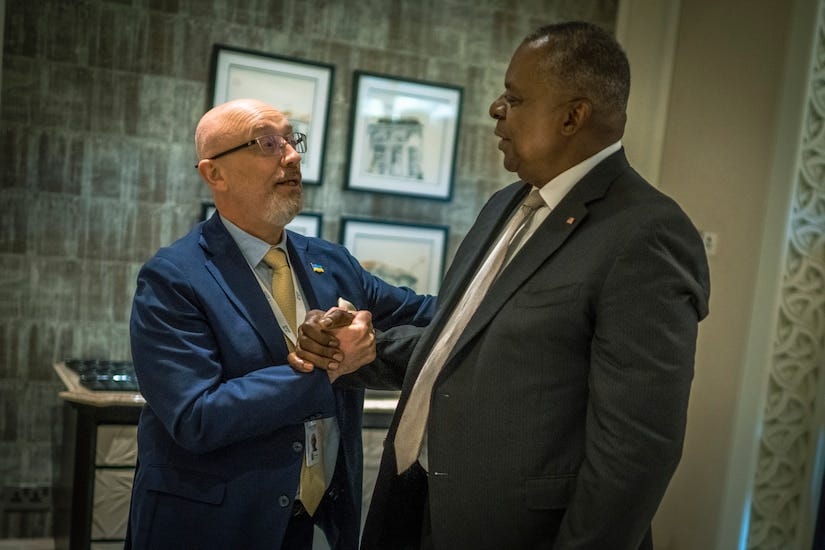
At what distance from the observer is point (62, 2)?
10.3ft

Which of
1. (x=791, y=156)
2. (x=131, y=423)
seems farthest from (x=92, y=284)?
(x=791, y=156)

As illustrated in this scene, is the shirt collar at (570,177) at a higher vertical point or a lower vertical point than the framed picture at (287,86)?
lower

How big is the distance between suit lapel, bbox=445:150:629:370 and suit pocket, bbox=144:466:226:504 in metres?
0.60

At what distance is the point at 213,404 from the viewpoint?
1.67 meters

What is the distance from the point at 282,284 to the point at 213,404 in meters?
0.38

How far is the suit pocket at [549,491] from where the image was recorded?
57.1 inches

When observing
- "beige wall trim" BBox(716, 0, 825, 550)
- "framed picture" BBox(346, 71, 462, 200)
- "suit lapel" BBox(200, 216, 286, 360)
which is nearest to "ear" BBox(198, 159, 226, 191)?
"suit lapel" BBox(200, 216, 286, 360)

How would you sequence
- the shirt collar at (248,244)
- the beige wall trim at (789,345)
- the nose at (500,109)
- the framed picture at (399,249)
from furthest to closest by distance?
the framed picture at (399,249) → the beige wall trim at (789,345) → the shirt collar at (248,244) → the nose at (500,109)

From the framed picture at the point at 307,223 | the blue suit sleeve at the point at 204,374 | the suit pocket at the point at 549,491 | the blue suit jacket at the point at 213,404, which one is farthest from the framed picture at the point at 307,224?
the suit pocket at the point at 549,491

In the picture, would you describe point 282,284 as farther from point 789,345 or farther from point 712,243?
point 712,243

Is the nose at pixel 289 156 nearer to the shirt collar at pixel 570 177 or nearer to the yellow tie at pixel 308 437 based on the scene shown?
the yellow tie at pixel 308 437

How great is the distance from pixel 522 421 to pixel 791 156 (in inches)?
95.4

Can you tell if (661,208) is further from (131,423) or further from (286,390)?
(131,423)

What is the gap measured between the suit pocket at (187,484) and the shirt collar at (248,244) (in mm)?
477
